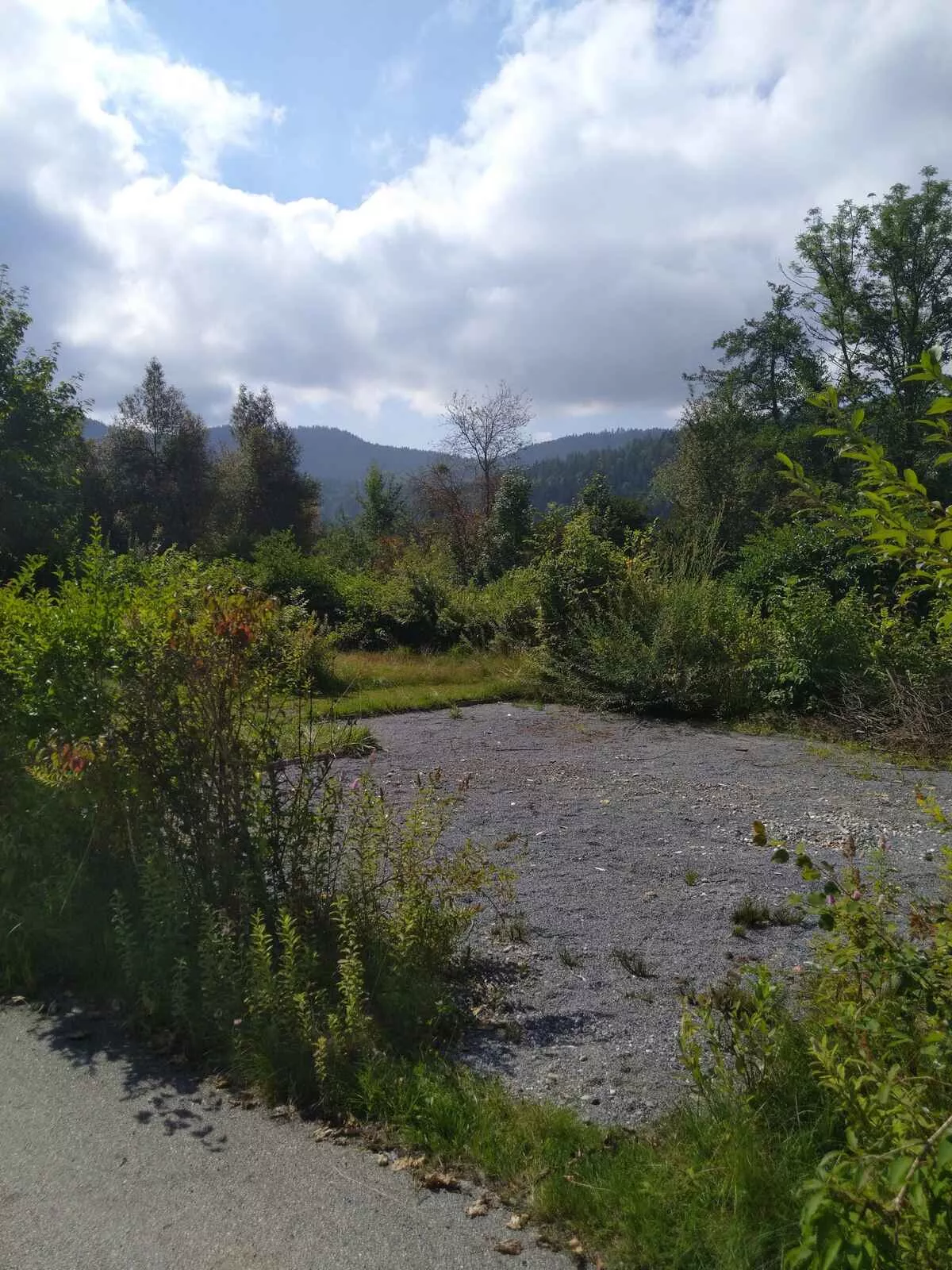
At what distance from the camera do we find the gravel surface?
3416mm

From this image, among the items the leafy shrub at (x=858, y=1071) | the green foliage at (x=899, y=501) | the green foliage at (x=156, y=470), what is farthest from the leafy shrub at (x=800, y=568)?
the green foliage at (x=156, y=470)

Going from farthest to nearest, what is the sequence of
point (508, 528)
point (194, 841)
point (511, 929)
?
point (508, 528) → point (511, 929) → point (194, 841)

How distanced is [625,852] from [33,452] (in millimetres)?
19095

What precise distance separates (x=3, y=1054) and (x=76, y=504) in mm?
20830

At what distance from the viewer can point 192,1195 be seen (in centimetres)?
267

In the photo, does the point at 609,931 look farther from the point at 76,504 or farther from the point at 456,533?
the point at 456,533

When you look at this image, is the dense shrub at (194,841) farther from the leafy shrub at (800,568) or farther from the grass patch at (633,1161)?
the leafy shrub at (800,568)

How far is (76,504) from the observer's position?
22.2 meters

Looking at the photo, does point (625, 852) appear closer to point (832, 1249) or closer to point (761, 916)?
point (761, 916)

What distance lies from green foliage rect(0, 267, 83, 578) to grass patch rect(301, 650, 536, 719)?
24.0 feet

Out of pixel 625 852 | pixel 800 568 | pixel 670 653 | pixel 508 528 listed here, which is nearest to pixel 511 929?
pixel 625 852

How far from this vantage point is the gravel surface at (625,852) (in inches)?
134

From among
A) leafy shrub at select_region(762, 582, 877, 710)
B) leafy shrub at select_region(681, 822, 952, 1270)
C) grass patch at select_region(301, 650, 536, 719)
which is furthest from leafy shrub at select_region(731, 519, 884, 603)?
leafy shrub at select_region(681, 822, 952, 1270)

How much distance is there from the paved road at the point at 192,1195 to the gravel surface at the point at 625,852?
0.69 m
